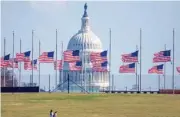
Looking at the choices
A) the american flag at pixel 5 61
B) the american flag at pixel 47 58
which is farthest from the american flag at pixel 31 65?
the american flag at pixel 47 58

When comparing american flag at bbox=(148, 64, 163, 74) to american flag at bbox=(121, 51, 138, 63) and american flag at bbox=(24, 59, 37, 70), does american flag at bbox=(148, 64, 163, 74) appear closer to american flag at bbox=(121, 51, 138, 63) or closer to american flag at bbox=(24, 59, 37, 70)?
american flag at bbox=(121, 51, 138, 63)

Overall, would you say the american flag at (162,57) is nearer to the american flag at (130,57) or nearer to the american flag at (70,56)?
the american flag at (130,57)

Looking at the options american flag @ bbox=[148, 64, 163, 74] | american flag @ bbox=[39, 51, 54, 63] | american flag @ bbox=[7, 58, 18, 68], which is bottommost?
american flag @ bbox=[148, 64, 163, 74]

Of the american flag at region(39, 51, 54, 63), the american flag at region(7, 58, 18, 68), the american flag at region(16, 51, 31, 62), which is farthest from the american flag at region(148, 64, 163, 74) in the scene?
the american flag at region(7, 58, 18, 68)

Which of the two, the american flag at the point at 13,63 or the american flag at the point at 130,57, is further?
the american flag at the point at 13,63

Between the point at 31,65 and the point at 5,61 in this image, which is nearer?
the point at 5,61

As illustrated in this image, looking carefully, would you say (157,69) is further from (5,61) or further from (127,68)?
(5,61)

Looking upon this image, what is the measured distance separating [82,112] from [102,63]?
197ft

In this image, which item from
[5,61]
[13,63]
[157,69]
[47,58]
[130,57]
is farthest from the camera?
[157,69]

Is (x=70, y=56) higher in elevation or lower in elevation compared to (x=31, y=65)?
higher

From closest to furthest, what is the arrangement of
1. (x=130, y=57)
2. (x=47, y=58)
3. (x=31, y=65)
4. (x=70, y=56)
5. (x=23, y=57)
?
(x=130, y=57) < (x=47, y=58) < (x=70, y=56) < (x=23, y=57) < (x=31, y=65)

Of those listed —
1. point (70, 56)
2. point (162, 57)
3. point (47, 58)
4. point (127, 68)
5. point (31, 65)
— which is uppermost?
point (70, 56)

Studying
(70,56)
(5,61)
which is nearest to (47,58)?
(70,56)

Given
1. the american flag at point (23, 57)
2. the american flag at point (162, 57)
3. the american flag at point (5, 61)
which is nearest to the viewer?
the american flag at point (162, 57)
